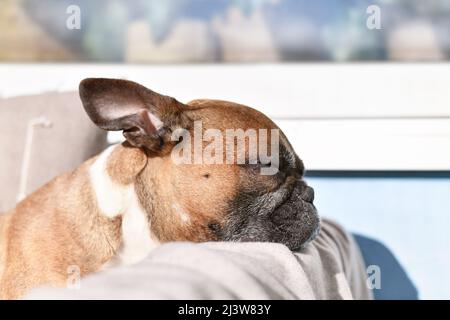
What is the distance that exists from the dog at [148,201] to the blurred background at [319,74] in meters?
0.51

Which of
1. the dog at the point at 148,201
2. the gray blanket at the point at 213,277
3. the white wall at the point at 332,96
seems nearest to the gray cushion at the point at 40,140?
the white wall at the point at 332,96

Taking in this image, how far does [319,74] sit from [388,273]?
65cm

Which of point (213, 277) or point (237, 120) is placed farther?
point (237, 120)

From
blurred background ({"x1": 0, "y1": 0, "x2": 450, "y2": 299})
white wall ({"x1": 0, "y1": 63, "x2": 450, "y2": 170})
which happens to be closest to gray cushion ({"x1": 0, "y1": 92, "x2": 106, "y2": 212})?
blurred background ({"x1": 0, "y1": 0, "x2": 450, "y2": 299})

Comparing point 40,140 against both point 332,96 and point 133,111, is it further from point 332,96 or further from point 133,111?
point 332,96

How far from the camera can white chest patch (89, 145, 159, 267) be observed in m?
1.40

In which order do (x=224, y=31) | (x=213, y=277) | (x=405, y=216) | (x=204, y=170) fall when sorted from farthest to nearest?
(x=224, y=31), (x=405, y=216), (x=204, y=170), (x=213, y=277)

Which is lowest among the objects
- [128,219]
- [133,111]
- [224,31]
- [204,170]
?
[128,219]

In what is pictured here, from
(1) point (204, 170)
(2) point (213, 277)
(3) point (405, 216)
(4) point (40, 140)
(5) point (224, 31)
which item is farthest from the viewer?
(5) point (224, 31)

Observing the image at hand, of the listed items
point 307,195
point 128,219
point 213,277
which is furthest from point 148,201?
point 213,277

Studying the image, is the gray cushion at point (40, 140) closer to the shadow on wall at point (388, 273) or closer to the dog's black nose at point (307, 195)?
the dog's black nose at point (307, 195)

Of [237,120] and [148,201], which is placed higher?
[237,120]

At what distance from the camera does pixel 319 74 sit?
2.24 metres
